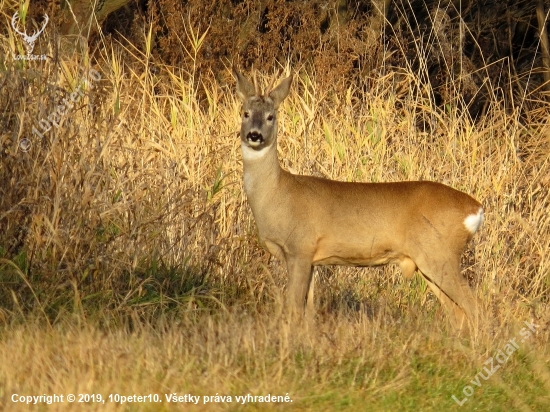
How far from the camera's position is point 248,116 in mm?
7039

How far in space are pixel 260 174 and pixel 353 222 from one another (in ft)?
2.29

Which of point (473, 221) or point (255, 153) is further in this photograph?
point (255, 153)

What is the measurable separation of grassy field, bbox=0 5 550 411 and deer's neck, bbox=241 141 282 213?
55 centimetres

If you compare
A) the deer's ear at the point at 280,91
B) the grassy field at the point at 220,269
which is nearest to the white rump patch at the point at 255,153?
the deer's ear at the point at 280,91

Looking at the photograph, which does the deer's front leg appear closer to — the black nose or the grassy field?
the grassy field

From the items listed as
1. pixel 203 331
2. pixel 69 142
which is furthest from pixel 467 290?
pixel 69 142

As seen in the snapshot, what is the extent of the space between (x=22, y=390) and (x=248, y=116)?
9.72 ft

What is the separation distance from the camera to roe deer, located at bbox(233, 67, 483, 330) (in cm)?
684

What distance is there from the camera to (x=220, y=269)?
7430mm

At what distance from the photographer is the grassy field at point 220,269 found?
4898 millimetres
